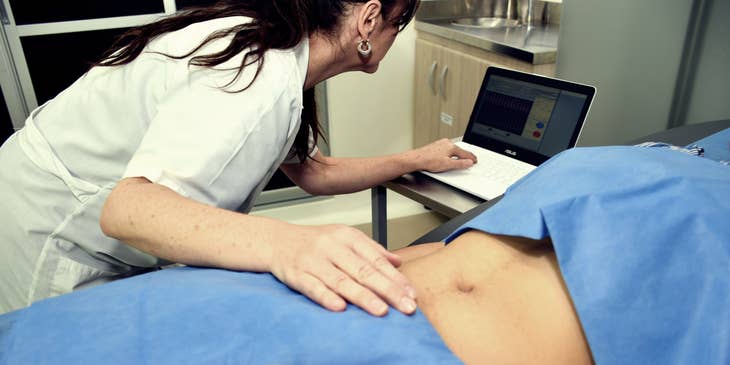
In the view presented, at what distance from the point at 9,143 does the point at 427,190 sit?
900mm

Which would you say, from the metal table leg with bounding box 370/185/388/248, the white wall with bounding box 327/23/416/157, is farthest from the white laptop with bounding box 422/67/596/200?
the white wall with bounding box 327/23/416/157

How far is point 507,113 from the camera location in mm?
1614

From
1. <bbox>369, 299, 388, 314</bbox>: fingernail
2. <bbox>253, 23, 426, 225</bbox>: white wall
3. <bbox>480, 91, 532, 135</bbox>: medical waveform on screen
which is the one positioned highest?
<bbox>369, 299, 388, 314</bbox>: fingernail

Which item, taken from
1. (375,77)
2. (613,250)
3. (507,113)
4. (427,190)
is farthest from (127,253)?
(375,77)

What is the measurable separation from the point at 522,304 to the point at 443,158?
704 millimetres

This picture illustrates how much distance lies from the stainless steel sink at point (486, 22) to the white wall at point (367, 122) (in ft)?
0.81

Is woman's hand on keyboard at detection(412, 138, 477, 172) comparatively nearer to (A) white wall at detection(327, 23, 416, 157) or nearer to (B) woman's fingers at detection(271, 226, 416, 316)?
(B) woman's fingers at detection(271, 226, 416, 316)

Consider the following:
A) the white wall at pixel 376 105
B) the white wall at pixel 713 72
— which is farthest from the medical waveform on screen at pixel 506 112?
the white wall at pixel 376 105

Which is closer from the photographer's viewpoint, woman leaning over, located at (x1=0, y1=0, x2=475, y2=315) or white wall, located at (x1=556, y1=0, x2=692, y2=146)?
woman leaning over, located at (x1=0, y1=0, x2=475, y2=315)

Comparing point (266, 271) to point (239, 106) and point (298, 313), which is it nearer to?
point (298, 313)

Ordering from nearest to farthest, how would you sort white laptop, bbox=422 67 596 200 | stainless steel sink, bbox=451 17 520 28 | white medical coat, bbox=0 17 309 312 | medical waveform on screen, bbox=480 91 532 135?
white medical coat, bbox=0 17 309 312
white laptop, bbox=422 67 596 200
medical waveform on screen, bbox=480 91 532 135
stainless steel sink, bbox=451 17 520 28

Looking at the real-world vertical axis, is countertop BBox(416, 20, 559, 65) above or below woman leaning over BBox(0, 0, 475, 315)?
below

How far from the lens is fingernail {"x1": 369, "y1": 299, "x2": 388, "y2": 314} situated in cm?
76

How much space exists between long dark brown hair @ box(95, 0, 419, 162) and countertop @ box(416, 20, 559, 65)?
1049 mm
